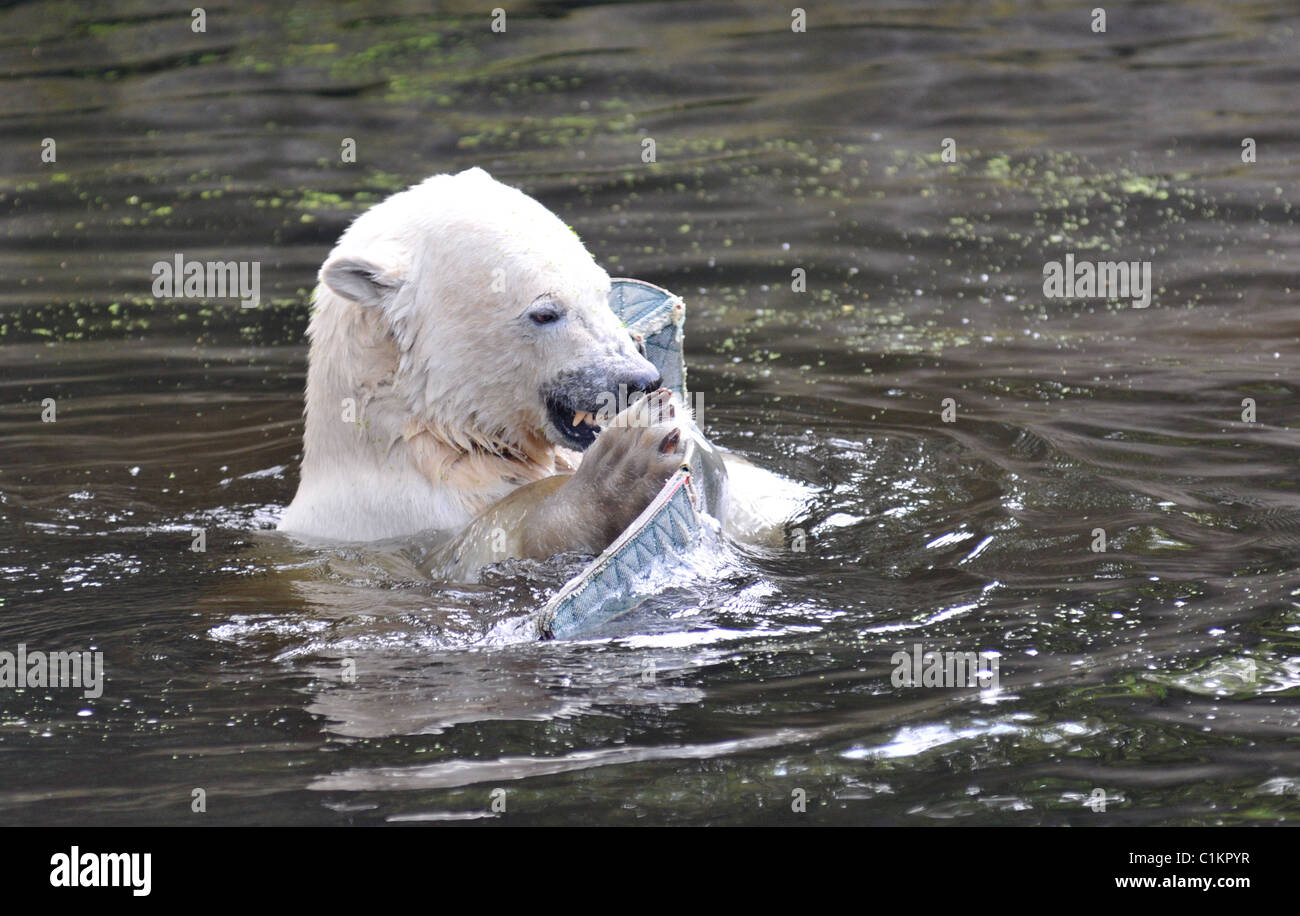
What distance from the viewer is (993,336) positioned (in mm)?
7629

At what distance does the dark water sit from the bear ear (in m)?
0.78

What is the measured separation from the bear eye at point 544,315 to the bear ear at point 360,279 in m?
0.41

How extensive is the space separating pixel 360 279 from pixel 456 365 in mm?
367

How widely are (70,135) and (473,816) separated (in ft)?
32.9

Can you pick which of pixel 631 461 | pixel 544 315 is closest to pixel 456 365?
pixel 544 315

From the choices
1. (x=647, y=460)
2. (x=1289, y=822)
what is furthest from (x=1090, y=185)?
(x=1289, y=822)

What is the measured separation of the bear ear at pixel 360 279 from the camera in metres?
4.32

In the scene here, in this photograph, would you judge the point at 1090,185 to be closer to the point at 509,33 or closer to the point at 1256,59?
the point at 1256,59

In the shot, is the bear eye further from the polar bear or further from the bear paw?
the bear paw

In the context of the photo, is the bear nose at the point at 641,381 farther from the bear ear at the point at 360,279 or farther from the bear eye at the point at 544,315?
the bear ear at the point at 360,279

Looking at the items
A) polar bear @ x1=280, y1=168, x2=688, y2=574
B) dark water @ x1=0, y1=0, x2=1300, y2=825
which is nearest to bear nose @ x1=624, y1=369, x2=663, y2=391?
polar bear @ x1=280, y1=168, x2=688, y2=574

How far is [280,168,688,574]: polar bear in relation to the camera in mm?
4348

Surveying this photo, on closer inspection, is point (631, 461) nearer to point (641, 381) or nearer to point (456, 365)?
point (641, 381)

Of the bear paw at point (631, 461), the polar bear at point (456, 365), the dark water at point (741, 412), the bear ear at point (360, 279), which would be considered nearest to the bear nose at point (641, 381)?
the polar bear at point (456, 365)
